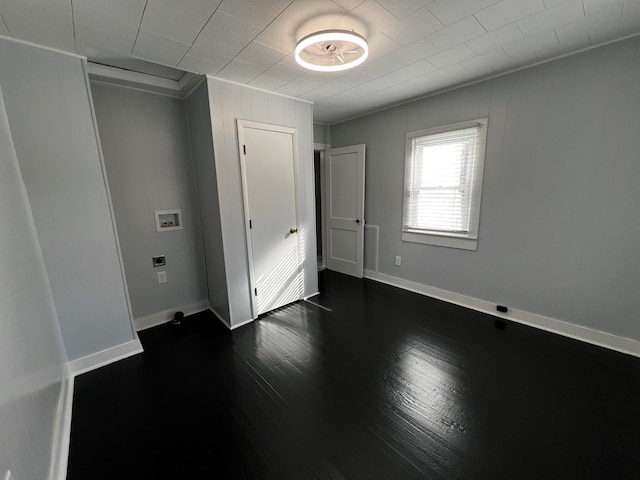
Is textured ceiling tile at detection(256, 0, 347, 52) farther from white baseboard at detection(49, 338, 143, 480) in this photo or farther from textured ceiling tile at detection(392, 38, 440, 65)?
white baseboard at detection(49, 338, 143, 480)

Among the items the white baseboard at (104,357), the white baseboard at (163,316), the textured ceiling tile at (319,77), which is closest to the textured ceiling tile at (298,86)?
the textured ceiling tile at (319,77)

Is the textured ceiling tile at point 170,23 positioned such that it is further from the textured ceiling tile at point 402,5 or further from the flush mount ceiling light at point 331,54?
the textured ceiling tile at point 402,5

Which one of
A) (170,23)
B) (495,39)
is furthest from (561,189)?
(170,23)

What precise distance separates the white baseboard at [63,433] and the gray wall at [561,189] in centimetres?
351

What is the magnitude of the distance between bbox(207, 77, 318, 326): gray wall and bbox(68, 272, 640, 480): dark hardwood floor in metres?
0.53

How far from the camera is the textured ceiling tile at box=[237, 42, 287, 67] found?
6.25 feet

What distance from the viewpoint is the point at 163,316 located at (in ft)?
9.52

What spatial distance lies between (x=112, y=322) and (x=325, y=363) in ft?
5.94

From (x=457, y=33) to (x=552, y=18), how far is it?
0.56 m

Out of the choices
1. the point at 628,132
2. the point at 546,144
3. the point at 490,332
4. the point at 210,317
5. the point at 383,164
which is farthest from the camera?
the point at 383,164

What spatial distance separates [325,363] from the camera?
2174 mm

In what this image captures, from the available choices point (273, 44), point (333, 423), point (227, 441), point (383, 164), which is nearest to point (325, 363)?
point (333, 423)

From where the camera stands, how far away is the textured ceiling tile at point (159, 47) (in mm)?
1758

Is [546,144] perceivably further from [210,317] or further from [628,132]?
[210,317]
